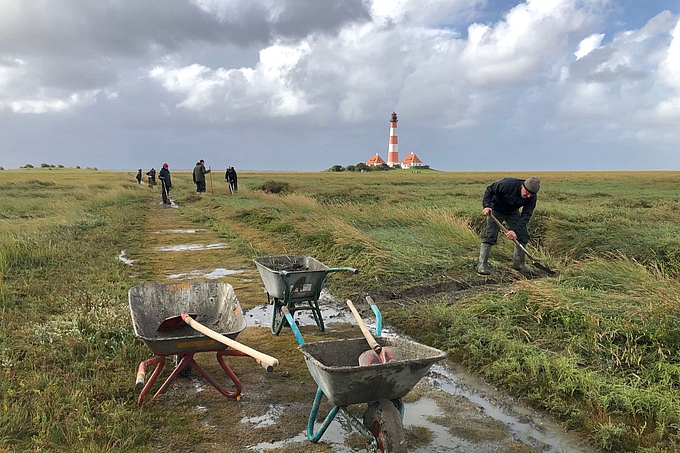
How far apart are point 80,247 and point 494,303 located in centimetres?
795

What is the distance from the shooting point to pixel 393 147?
7788cm

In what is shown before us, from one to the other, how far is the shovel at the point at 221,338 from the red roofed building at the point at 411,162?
8245 cm

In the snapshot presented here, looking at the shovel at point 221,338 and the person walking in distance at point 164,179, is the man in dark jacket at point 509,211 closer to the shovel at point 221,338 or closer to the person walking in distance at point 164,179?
the shovel at point 221,338

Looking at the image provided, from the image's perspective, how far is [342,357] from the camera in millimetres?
3379

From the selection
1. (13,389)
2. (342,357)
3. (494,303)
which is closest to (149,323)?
(13,389)

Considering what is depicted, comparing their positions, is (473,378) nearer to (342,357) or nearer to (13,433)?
(342,357)

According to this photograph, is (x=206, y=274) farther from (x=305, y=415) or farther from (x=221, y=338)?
(x=221, y=338)

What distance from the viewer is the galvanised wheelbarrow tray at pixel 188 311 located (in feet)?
12.2

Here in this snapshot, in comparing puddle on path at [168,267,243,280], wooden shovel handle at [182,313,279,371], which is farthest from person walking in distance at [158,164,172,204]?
wooden shovel handle at [182,313,279,371]

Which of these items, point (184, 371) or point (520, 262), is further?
point (520, 262)

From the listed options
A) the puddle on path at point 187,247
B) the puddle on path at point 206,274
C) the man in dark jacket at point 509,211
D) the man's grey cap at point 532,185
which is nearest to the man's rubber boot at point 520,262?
the man in dark jacket at point 509,211

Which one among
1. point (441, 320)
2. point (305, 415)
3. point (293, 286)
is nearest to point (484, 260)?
point (441, 320)

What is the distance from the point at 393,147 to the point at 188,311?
75329 mm

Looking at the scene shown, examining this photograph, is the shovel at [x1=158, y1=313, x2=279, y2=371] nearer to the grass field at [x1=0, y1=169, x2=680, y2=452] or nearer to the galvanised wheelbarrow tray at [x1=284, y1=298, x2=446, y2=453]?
the galvanised wheelbarrow tray at [x1=284, y1=298, x2=446, y2=453]
